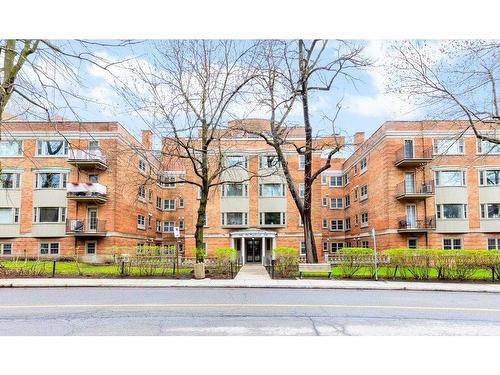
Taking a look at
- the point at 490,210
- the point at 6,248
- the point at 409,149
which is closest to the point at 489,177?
the point at 490,210

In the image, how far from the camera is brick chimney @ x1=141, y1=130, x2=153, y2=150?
54.3ft

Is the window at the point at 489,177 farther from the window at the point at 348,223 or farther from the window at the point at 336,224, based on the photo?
the window at the point at 336,224

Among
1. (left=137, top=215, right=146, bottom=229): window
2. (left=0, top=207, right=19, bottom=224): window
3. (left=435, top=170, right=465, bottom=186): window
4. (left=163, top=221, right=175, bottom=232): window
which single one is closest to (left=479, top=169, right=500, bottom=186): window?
(left=435, top=170, right=465, bottom=186): window

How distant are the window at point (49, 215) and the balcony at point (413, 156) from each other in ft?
73.6

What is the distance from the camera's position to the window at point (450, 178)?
2694 cm

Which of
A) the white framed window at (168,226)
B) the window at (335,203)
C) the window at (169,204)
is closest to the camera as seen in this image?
the window at (335,203)

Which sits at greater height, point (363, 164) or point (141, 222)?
point (363, 164)

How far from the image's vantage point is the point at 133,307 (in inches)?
305

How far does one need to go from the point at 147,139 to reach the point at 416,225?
18.5 metres

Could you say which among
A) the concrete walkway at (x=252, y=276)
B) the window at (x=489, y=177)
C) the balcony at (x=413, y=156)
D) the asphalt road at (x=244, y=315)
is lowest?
the concrete walkway at (x=252, y=276)

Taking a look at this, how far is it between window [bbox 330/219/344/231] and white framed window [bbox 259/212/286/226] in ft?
33.6

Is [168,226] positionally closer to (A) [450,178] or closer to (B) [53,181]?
(B) [53,181]

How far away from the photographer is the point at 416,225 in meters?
26.4

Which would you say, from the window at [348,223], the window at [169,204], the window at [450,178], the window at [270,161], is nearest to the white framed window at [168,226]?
the window at [169,204]
